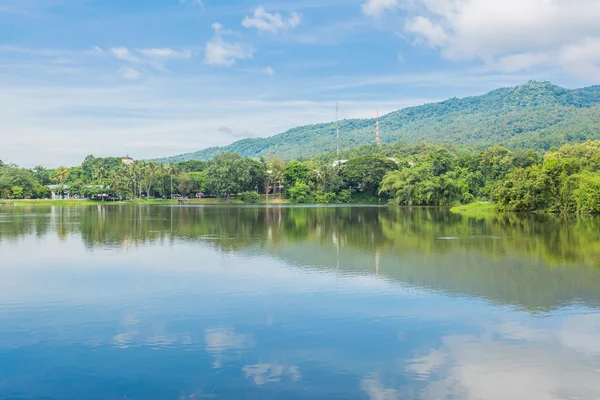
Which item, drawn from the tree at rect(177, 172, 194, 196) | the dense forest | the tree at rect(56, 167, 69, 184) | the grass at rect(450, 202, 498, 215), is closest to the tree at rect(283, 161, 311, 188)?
the dense forest

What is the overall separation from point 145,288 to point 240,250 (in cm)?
795

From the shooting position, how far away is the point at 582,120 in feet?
518

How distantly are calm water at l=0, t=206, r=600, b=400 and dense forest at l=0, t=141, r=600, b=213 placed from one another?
38.0 m

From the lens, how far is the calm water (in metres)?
7.70

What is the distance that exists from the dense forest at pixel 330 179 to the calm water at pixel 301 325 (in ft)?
125

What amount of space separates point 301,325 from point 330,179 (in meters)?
83.3

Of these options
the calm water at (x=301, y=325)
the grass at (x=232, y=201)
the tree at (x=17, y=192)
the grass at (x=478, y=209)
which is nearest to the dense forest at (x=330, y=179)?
the tree at (x=17, y=192)

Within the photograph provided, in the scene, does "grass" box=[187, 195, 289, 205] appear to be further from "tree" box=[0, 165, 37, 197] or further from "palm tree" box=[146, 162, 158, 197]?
"tree" box=[0, 165, 37, 197]

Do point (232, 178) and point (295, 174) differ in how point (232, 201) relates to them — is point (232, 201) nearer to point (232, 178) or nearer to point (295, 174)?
point (232, 178)

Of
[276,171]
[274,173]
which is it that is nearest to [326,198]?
[274,173]

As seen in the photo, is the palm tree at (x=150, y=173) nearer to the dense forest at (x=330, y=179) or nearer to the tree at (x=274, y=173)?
the dense forest at (x=330, y=179)

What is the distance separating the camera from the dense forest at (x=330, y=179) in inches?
2790

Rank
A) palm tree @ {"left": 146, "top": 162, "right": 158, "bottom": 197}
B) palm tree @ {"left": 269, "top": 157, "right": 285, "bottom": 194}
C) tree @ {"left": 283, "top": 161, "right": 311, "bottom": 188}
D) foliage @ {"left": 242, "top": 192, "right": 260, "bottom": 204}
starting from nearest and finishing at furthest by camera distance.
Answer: foliage @ {"left": 242, "top": 192, "right": 260, "bottom": 204}
palm tree @ {"left": 146, "top": 162, "right": 158, "bottom": 197}
tree @ {"left": 283, "top": 161, "right": 311, "bottom": 188}
palm tree @ {"left": 269, "top": 157, "right": 285, "bottom": 194}

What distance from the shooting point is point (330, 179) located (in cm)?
9350
